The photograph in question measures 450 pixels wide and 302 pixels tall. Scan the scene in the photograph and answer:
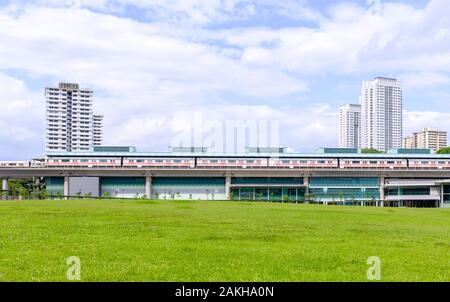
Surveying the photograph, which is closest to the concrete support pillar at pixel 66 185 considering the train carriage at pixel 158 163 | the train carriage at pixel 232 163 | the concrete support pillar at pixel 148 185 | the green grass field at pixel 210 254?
the train carriage at pixel 158 163

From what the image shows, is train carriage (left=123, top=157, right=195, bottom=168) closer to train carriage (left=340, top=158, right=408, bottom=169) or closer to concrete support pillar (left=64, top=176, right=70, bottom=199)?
concrete support pillar (left=64, top=176, right=70, bottom=199)

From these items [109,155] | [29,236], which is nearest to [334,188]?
[109,155]

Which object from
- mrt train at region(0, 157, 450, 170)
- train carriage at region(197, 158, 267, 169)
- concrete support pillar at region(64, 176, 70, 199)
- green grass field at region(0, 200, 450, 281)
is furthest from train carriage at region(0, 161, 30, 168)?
green grass field at region(0, 200, 450, 281)

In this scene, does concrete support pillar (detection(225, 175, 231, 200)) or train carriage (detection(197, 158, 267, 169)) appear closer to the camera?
concrete support pillar (detection(225, 175, 231, 200))

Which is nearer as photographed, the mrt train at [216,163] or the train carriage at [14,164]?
the mrt train at [216,163]

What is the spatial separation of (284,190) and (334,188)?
13740 millimetres

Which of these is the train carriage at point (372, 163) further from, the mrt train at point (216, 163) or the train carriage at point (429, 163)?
the train carriage at point (429, 163)

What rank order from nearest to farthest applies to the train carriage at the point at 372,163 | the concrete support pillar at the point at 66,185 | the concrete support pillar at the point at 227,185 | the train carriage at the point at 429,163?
the concrete support pillar at the point at 66,185 < the concrete support pillar at the point at 227,185 < the train carriage at the point at 372,163 < the train carriage at the point at 429,163

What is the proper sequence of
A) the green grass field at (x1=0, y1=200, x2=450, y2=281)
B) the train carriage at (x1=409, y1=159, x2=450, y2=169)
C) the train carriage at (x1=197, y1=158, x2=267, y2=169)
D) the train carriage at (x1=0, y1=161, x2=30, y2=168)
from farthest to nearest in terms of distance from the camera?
1. the train carriage at (x1=409, y1=159, x2=450, y2=169)
2. the train carriage at (x1=0, y1=161, x2=30, y2=168)
3. the train carriage at (x1=197, y1=158, x2=267, y2=169)
4. the green grass field at (x1=0, y1=200, x2=450, y2=281)

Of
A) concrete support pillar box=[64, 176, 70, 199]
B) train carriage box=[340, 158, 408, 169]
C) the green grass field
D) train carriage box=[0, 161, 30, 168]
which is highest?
train carriage box=[340, 158, 408, 169]
